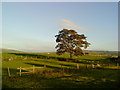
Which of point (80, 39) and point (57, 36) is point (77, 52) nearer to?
point (80, 39)

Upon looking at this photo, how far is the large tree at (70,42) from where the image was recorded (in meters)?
51.4

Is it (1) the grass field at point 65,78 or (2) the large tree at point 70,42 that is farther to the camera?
(2) the large tree at point 70,42

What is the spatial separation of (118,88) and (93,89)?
272 cm

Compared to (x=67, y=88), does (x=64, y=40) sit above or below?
above

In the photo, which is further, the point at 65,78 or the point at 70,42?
the point at 70,42

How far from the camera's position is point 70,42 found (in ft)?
171

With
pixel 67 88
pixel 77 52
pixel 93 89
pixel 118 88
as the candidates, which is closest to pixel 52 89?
pixel 67 88

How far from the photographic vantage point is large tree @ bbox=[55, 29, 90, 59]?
51.4 meters

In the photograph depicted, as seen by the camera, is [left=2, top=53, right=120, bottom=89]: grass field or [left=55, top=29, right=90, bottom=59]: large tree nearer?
[left=2, top=53, right=120, bottom=89]: grass field

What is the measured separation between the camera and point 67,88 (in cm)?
1284

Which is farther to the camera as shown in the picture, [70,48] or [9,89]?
[70,48]

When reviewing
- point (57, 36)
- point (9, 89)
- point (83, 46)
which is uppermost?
point (57, 36)

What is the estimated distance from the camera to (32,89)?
41.0 feet

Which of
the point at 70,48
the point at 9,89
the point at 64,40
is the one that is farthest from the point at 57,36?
the point at 9,89
